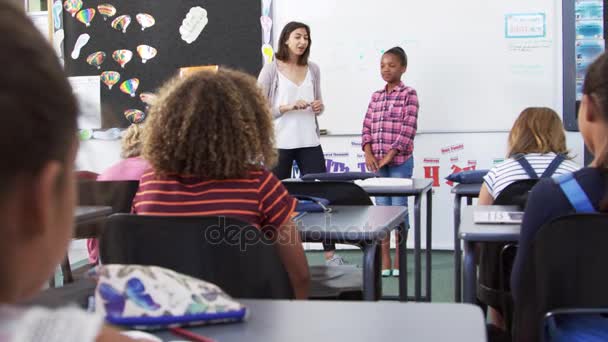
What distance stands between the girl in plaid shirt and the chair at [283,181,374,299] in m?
2.20

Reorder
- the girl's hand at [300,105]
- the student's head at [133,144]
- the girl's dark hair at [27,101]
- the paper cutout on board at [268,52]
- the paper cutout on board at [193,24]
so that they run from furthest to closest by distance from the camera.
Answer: the paper cutout on board at [193,24], the paper cutout on board at [268,52], the girl's hand at [300,105], the student's head at [133,144], the girl's dark hair at [27,101]

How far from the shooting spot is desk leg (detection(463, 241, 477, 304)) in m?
1.89

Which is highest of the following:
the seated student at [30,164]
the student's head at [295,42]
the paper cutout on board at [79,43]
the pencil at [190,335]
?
the paper cutout on board at [79,43]

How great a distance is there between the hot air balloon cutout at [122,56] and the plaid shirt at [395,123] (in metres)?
2.29

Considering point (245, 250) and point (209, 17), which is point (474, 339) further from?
point (209, 17)

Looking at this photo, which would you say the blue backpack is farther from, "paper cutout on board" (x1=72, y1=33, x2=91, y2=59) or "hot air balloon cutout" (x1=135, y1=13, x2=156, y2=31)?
"paper cutout on board" (x1=72, y1=33, x2=91, y2=59)

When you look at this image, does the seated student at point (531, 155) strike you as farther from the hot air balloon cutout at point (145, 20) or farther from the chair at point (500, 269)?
the hot air balloon cutout at point (145, 20)

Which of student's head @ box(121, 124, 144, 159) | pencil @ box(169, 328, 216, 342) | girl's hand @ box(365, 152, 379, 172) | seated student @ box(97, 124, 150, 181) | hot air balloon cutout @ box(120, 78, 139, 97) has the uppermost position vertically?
hot air balloon cutout @ box(120, 78, 139, 97)

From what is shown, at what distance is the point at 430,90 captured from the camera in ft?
17.7

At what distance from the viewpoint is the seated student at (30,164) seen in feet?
1.21

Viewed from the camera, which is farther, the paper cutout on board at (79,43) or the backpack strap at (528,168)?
the paper cutout on board at (79,43)

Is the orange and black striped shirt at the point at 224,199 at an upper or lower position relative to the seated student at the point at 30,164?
lower

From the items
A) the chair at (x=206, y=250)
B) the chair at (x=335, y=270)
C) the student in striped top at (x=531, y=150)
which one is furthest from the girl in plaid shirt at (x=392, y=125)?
the chair at (x=206, y=250)

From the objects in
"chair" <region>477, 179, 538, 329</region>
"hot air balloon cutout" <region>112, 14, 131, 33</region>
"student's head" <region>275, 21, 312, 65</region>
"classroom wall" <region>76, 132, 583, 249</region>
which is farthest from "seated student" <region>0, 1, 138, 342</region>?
"hot air balloon cutout" <region>112, 14, 131, 33</region>
